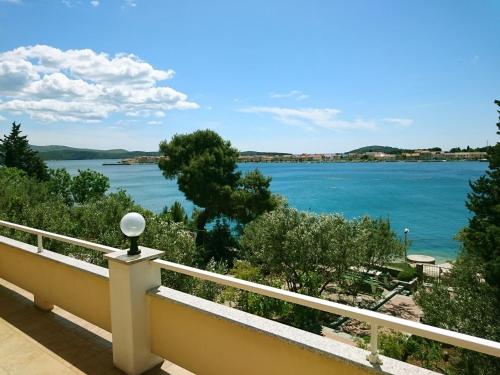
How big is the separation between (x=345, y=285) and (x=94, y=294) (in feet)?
47.6

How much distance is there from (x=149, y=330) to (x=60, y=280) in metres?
1.41

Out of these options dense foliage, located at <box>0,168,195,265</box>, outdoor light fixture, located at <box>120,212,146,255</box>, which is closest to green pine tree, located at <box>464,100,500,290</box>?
dense foliage, located at <box>0,168,195,265</box>

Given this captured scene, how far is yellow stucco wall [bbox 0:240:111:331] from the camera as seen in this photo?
339cm

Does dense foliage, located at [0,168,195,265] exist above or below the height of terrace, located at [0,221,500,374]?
below

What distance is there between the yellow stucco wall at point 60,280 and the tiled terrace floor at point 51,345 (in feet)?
0.84

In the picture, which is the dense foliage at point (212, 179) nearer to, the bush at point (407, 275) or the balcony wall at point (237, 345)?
the bush at point (407, 275)

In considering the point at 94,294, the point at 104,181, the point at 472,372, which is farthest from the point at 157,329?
the point at 104,181

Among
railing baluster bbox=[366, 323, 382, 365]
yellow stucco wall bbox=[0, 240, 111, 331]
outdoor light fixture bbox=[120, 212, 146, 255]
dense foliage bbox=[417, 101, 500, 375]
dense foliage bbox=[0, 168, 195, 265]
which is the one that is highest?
outdoor light fixture bbox=[120, 212, 146, 255]

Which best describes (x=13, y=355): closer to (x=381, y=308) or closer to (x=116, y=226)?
(x=116, y=226)

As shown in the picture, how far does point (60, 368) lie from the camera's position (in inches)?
124

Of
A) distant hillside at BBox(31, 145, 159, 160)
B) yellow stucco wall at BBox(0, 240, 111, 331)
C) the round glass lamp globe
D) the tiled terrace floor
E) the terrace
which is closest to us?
the terrace

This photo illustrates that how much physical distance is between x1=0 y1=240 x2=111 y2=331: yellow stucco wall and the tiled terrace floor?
10.0 inches

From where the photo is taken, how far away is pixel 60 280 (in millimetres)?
3820

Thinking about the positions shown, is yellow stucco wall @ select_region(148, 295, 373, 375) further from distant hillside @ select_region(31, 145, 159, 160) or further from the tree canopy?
distant hillside @ select_region(31, 145, 159, 160)
